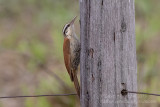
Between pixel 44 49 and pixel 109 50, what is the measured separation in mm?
7065

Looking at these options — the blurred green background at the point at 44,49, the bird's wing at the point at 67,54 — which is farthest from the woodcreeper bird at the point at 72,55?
the blurred green background at the point at 44,49

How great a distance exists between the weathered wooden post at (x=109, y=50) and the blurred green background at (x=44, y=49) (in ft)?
7.72

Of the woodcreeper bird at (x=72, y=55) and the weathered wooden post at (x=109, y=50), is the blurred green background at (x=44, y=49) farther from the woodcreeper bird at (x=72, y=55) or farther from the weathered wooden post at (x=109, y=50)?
the weathered wooden post at (x=109, y=50)

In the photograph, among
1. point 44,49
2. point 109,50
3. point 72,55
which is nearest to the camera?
point 109,50

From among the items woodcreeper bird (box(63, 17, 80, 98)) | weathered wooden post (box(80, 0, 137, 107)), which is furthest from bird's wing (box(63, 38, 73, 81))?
weathered wooden post (box(80, 0, 137, 107))

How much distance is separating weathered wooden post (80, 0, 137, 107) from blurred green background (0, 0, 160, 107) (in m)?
2.35

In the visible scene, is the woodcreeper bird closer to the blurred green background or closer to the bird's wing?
the bird's wing

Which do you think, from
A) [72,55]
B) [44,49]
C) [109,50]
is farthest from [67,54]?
[44,49]

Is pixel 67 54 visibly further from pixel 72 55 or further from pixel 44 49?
pixel 44 49

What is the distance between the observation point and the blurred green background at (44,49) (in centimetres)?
759

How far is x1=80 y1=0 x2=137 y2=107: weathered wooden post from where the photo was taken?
352 centimetres

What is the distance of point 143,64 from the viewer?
26.0ft

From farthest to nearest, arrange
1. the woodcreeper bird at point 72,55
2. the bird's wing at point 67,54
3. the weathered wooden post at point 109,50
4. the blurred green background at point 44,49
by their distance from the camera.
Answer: the blurred green background at point 44,49 → the bird's wing at point 67,54 → the woodcreeper bird at point 72,55 → the weathered wooden post at point 109,50

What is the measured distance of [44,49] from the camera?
1050 cm
